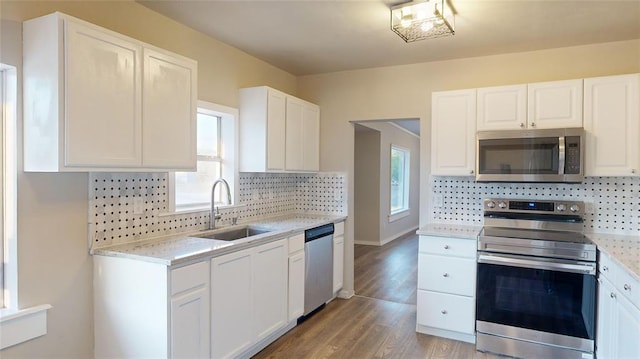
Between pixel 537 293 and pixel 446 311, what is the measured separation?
700 mm

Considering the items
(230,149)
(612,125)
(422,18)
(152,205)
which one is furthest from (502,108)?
(152,205)

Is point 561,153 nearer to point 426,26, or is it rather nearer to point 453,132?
point 453,132

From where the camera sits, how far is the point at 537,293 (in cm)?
276

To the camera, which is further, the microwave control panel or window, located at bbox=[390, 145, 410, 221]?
window, located at bbox=[390, 145, 410, 221]

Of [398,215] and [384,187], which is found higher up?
[384,187]

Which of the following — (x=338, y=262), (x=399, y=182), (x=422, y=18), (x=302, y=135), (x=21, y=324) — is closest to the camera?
(x=21, y=324)

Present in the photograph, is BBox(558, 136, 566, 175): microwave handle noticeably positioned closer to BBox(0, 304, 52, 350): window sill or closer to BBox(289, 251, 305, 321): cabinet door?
BBox(289, 251, 305, 321): cabinet door

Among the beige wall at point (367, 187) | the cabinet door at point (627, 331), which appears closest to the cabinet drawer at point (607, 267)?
the cabinet door at point (627, 331)

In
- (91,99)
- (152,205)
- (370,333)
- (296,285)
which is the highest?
(91,99)

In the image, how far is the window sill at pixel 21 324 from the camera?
1845mm

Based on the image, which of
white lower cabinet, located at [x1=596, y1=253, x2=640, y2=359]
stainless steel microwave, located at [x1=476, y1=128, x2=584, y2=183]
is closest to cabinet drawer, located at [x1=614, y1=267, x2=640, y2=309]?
white lower cabinet, located at [x1=596, y1=253, x2=640, y2=359]

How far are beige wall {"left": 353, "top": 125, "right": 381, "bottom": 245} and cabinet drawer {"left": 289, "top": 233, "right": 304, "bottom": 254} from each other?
3946 millimetres

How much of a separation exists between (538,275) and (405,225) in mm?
5912

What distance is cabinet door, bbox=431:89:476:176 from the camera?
10.7 ft
